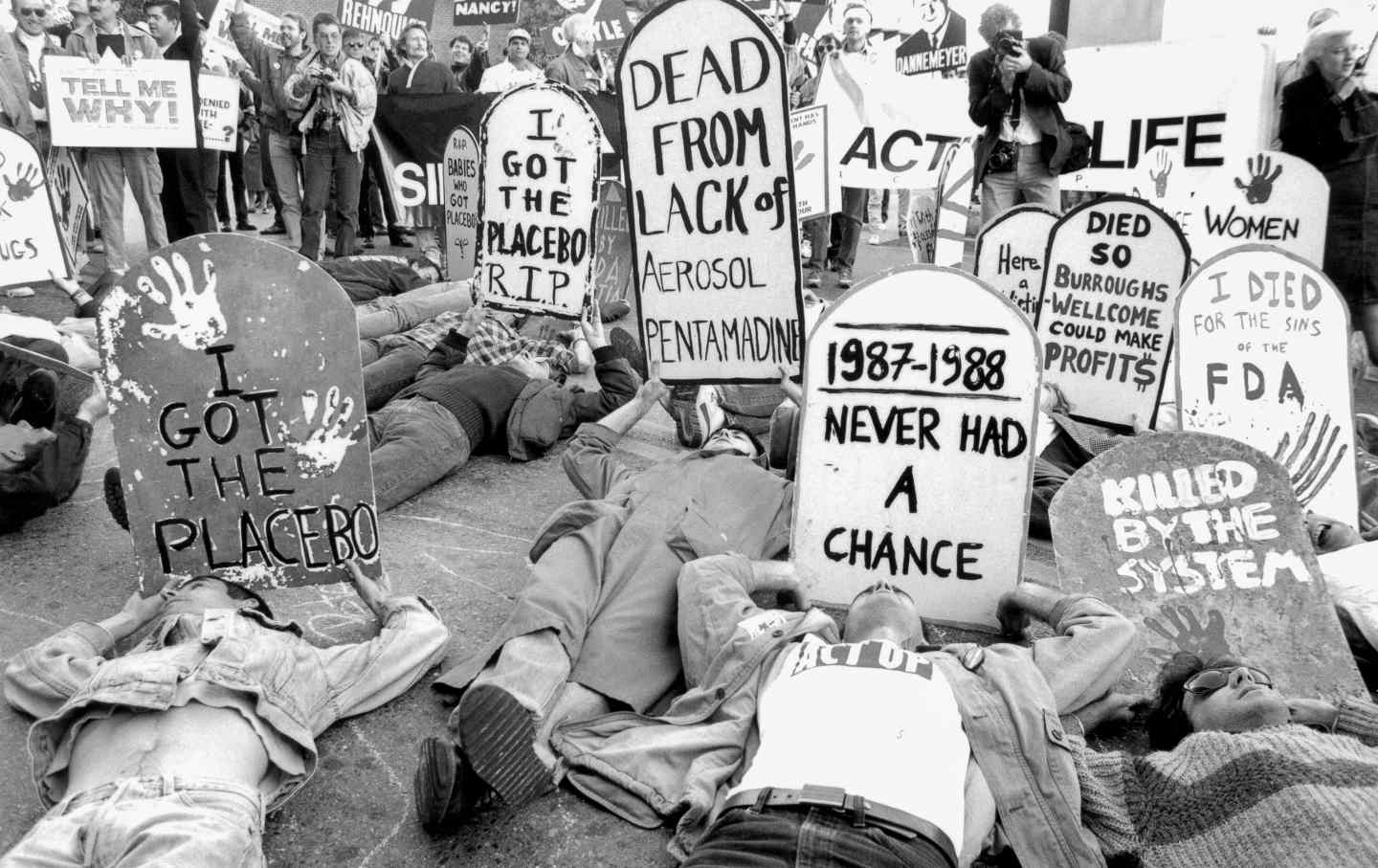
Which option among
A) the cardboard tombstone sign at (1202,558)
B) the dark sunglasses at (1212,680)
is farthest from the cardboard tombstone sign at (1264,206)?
the dark sunglasses at (1212,680)

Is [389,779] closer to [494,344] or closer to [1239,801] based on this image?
[1239,801]

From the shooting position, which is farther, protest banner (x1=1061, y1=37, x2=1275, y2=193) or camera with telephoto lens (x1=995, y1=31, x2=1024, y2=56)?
protest banner (x1=1061, y1=37, x2=1275, y2=193)

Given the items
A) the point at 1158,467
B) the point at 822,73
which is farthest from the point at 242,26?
the point at 1158,467

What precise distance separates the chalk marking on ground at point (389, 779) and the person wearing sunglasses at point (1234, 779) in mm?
1448

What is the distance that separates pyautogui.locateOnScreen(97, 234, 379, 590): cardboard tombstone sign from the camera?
9.57 feet

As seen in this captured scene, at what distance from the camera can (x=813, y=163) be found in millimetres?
8039

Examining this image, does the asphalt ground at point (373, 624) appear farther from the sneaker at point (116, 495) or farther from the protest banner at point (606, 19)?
the protest banner at point (606, 19)

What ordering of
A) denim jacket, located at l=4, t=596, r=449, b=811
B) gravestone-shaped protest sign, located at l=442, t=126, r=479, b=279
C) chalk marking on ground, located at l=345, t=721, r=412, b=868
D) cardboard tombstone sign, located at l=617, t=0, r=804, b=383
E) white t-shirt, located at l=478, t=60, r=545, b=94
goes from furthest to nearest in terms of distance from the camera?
white t-shirt, located at l=478, t=60, r=545, b=94 → gravestone-shaped protest sign, located at l=442, t=126, r=479, b=279 → cardboard tombstone sign, located at l=617, t=0, r=804, b=383 → chalk marking on ground, located at l=345, t=721, r=412, b=868 → denim jacket, located at l=4, t=596, r=449, b=811

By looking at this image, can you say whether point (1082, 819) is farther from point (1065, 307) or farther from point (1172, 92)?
A: point (1172, 92)

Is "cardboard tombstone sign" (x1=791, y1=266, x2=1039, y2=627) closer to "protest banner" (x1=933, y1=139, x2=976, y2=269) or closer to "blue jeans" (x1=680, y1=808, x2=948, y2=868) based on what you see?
"blue jeans" (x1=680, y1=808, x2=948, y2=868)

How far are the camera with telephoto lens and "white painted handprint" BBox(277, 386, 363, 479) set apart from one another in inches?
188

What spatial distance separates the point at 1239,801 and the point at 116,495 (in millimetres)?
2869

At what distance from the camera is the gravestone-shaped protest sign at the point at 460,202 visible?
692 centimetres

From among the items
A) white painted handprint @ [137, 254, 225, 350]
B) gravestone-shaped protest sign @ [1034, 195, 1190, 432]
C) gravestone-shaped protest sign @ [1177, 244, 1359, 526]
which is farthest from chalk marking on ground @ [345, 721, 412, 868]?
gravestone-shaped protest sign @ [1034, 195, 1190, 432]
